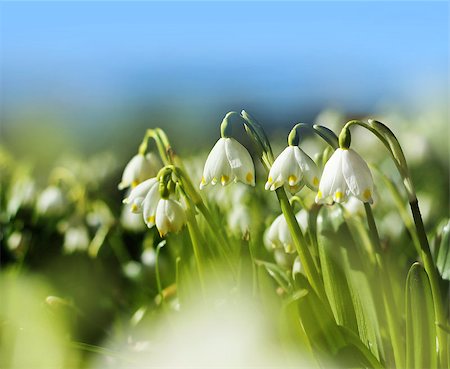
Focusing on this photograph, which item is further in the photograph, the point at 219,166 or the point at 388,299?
the point at 388,299

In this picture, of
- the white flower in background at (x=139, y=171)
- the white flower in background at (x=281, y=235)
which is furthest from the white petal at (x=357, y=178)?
the white flower in background at (x=139, y=171)

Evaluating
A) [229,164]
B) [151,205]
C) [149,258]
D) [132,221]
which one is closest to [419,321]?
[229,164]

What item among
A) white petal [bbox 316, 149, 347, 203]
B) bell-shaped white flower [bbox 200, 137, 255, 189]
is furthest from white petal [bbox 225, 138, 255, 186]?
white petal [bbox 316, 149, 347, 203]

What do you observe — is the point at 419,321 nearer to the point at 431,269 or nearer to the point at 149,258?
the point at 431,269

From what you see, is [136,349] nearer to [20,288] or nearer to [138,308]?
[138,308]

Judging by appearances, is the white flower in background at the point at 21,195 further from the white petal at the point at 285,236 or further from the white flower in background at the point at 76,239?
the white petal at the point at 285,236

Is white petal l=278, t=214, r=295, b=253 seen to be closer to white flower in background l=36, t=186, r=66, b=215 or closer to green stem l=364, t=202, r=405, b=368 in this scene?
green stem l=364, t=202, r=405, b=368

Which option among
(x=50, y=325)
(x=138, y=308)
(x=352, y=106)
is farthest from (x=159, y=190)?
(x=352, y=106)
